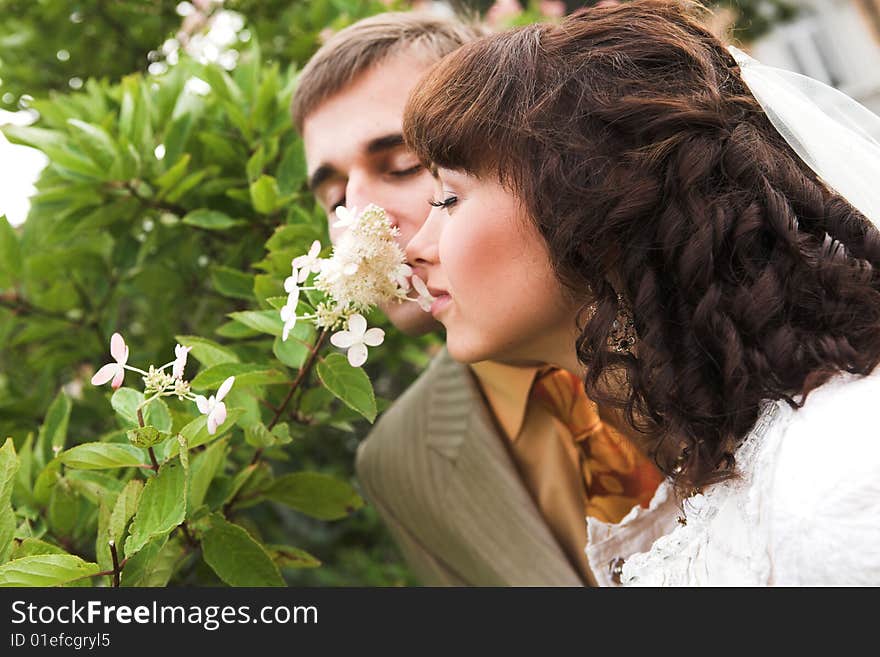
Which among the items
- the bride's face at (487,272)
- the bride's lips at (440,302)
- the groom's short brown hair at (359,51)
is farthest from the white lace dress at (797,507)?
the groom's short brown hair at (359,51)

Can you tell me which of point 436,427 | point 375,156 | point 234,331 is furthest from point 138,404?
point 436,427

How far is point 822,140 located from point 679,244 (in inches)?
10.0

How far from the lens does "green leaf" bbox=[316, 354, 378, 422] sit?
117 cm

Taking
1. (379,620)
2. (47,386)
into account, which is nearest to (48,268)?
(47,386)

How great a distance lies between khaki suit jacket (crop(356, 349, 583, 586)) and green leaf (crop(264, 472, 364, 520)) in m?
0.57

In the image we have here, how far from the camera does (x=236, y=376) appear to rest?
44.9 inches

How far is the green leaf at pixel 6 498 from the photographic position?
100cm

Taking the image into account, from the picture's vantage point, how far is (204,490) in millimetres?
1172

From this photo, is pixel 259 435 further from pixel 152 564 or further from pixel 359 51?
pixel 359 51

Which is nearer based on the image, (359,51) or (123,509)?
(123,509)

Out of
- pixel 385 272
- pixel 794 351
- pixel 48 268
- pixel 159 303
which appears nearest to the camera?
pixel 794 351

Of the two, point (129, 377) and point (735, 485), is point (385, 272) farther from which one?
point (129, 377)

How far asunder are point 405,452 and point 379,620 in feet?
3.41

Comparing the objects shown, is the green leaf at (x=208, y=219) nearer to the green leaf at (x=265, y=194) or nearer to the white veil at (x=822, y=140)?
the green leaf at (x=265, y=194)
